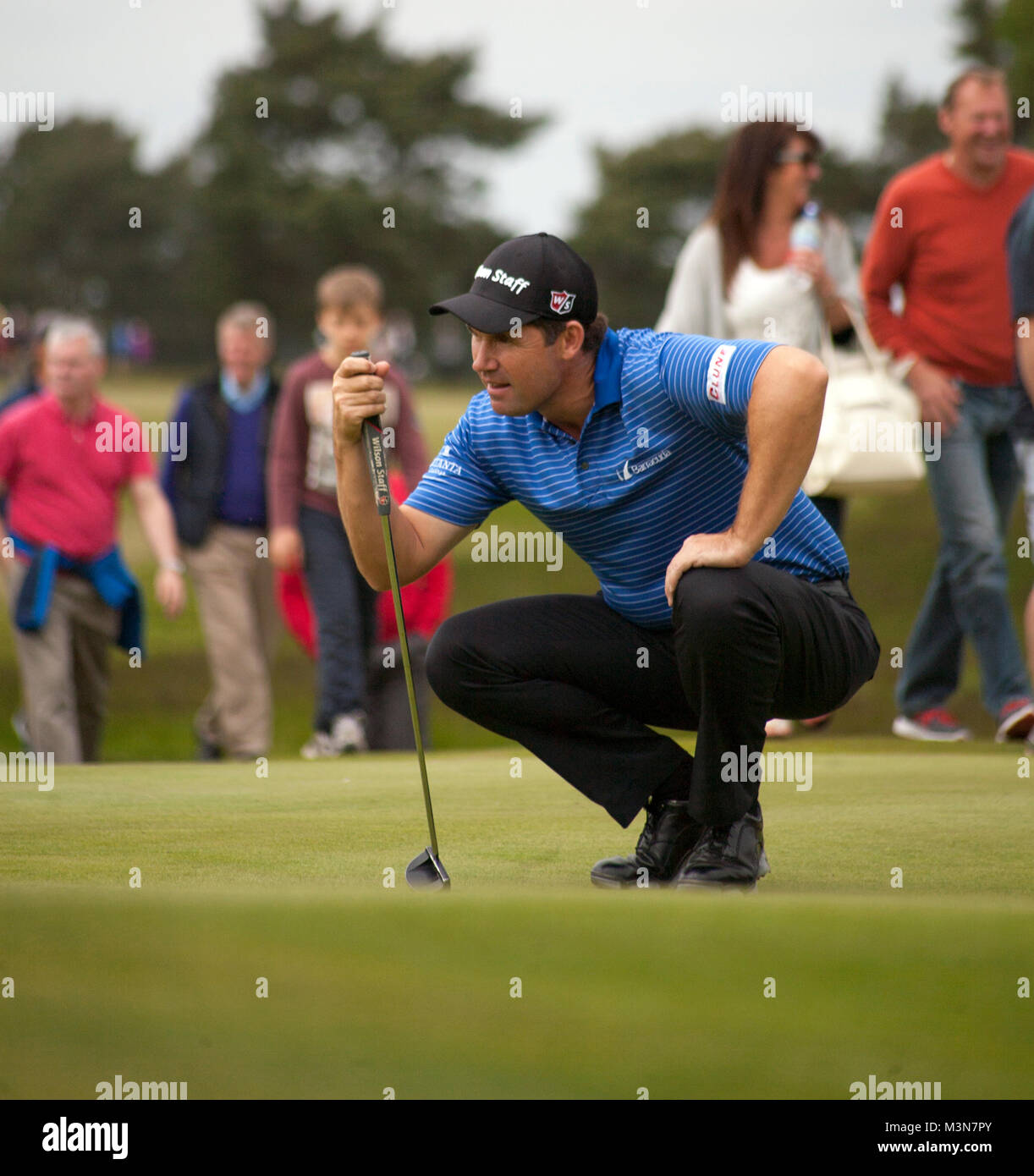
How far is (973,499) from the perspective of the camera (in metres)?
6.88

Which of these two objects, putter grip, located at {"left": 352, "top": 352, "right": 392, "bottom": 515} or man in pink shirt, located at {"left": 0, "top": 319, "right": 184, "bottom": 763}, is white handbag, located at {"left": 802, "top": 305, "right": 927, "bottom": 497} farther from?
man in pink shirt, located at {"left": 0, "top": 319, "right": 184, "bottom": 763}

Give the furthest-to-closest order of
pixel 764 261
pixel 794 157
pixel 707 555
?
pixel 764 261
pixel 794 157
pixel 707 555

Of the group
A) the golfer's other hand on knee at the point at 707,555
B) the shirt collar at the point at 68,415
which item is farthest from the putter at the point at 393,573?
the shirt collar at the point at 68,415

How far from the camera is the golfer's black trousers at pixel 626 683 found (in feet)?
12.7

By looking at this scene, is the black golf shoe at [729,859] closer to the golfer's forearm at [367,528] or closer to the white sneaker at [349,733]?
the golfer's forearm at [367,528]

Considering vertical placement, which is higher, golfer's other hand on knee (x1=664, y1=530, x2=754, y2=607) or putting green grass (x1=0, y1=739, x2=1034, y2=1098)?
golfer's other hand on knee (x1=664, y1=530, x2=754, y2=607)

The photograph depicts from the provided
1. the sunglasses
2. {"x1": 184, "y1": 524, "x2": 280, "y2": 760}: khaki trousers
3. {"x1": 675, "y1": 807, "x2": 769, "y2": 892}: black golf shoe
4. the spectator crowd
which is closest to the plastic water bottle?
the spectator crowd

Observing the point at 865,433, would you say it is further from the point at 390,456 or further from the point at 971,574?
the point at 390,456

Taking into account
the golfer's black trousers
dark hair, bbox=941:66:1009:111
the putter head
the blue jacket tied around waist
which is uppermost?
dark hair, bbox=941:66:1009:111

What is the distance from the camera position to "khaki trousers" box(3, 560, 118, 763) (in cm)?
794

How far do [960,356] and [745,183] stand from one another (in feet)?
4.00

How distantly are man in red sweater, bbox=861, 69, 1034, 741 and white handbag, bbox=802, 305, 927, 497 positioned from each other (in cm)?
41

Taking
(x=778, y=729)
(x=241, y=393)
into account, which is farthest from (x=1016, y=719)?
(x=241, y=393)

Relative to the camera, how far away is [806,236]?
21.1 feet
